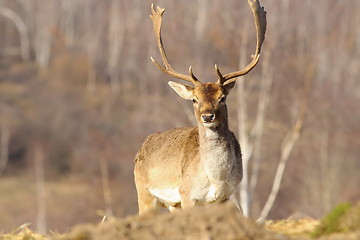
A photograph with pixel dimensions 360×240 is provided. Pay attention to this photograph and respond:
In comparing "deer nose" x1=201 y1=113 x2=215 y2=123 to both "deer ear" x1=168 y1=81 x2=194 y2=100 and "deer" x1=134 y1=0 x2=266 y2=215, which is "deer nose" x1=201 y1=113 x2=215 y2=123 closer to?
"deer" x1=134 y1=0 x2=266 y2=215

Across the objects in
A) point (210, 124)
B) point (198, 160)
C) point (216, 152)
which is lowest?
point (198, 160)

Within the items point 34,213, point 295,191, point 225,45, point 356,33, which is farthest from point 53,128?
point 225,45

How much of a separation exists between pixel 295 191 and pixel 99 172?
76.9 feet

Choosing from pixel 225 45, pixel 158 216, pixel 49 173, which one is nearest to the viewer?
pixel 158 216

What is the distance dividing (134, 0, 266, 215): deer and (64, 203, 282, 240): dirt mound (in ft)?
13.8

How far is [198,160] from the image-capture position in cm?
1051

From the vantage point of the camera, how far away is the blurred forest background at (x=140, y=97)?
1363 inches

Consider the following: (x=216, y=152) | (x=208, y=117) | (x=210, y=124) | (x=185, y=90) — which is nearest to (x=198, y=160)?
(x=216, y=152)

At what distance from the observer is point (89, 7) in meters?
97.2

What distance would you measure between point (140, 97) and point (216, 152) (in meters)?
76.6

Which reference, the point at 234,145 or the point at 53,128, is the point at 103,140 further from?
the point at 234,145

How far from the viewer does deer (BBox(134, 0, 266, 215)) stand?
1023 centimetres

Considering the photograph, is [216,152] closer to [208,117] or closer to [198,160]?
[198,160]

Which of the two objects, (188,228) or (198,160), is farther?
(198,160)
